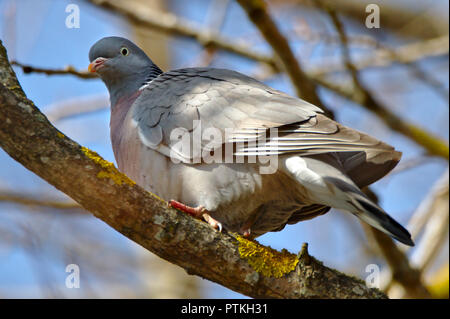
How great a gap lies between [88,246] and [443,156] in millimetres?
5123

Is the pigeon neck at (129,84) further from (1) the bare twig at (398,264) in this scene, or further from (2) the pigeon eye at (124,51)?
(1) the bare twig at (398,264)

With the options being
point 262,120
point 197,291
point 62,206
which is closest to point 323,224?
point 197,291

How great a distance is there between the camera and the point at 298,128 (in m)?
3.74

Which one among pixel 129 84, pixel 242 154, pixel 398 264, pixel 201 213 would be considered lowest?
pixel 398 264

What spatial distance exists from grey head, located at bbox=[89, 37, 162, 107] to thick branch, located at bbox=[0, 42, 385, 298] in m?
1.70

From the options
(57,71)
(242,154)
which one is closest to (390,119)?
(242,154)

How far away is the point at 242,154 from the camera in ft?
12.5

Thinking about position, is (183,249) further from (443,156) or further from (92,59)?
(443,156)

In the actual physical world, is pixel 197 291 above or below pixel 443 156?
below

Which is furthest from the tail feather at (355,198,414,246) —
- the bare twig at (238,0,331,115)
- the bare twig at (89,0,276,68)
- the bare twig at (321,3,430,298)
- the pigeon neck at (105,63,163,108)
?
the bare twig at (89,0,276,68)

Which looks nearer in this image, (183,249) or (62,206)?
(183,249)

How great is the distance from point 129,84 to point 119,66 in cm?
17

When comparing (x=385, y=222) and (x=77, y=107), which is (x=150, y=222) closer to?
(x=385, y=222)
